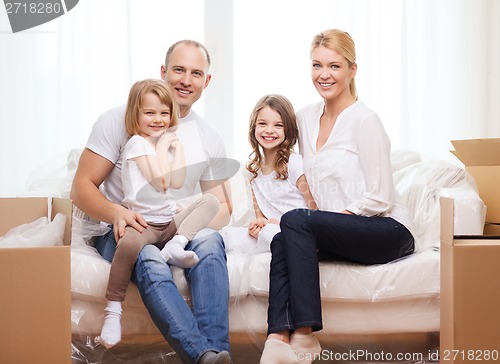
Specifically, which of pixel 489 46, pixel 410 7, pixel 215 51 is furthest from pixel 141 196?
pixel 489 46

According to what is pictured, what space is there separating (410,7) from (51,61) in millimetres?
1654

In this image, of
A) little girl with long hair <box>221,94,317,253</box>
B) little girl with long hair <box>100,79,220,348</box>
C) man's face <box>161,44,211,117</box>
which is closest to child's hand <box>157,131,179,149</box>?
little girl with long hair <box>100,79,220,348</box>

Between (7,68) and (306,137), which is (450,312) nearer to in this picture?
(306,137)

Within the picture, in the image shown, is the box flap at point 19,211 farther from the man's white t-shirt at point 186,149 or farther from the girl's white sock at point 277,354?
the girl's white sock at point 277,354

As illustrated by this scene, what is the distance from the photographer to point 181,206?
6.77 feet

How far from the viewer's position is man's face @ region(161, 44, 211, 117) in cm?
215

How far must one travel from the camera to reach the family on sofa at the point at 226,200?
5.79ft

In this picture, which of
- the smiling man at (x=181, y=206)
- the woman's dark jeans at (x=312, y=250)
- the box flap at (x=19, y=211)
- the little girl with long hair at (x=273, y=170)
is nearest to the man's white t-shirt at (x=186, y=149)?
the smiling man at (x=181, y=206)

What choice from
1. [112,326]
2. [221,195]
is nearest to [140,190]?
[221,195]

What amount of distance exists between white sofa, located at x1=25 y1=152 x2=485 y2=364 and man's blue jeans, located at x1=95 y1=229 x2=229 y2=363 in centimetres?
7

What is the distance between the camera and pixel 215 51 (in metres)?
3.19

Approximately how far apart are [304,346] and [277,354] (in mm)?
81

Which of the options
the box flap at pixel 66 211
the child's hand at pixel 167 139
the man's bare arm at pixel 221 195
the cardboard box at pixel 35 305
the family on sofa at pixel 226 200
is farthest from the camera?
the man's bare arm at pixel 221 195

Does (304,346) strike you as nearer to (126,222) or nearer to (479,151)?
(126,222)
